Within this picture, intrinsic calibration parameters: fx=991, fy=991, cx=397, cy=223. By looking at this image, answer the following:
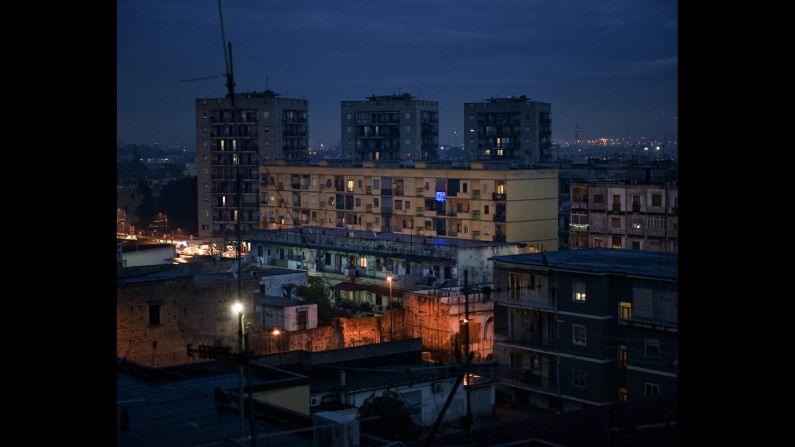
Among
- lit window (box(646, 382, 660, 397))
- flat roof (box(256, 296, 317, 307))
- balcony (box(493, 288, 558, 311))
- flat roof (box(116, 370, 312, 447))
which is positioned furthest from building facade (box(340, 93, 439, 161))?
flat roof (box(116, 370, 312, 447))

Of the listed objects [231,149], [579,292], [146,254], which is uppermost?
[231,149]

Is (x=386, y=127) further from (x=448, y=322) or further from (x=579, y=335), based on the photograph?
(x=579, y=335)

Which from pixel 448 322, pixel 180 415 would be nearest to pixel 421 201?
pixel 448 322

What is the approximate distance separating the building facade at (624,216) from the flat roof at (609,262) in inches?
143

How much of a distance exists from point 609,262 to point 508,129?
1958cm

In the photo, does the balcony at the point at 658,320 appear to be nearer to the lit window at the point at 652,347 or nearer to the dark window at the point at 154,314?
the lit window at the point at 652,347

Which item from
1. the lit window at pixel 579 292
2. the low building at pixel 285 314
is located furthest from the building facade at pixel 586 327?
the low building at pixel 285 314

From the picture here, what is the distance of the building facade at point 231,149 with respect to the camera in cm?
2201

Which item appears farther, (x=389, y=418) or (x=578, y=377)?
(x=578, y=377)

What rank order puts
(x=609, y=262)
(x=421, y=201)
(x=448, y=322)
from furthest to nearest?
(x=421, y=201) → (x=448, y=322) → (x=609, y=262)

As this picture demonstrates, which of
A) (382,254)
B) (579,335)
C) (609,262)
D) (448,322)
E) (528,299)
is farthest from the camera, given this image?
(382,254)

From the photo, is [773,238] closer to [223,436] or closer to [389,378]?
[223,436]

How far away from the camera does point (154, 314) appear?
7895mm

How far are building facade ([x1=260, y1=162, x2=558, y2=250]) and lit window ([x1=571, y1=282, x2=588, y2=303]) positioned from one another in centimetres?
812
